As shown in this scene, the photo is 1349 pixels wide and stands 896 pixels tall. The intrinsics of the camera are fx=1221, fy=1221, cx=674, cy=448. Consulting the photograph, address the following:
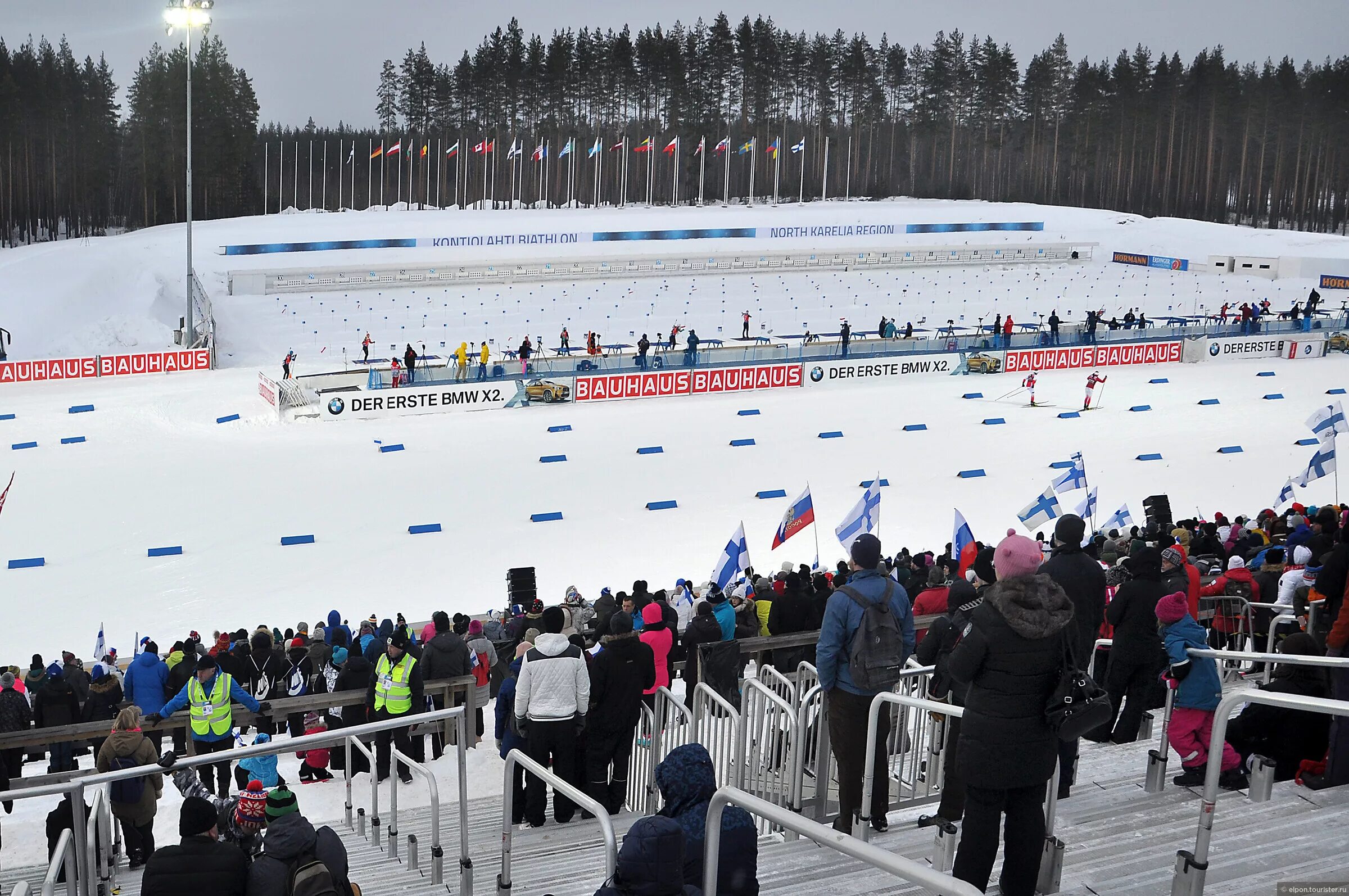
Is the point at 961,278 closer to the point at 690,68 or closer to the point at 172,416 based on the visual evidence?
the point at 172,416

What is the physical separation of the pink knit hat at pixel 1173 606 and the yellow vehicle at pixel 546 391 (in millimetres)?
24086

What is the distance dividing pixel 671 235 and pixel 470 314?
66.5 feet

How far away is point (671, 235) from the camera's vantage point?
198ft

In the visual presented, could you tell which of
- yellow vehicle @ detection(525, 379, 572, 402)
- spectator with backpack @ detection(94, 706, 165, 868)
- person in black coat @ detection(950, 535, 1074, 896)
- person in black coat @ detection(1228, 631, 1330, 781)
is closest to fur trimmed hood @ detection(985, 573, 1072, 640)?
person in black coat @ detection(950, 535, 1074, 896)

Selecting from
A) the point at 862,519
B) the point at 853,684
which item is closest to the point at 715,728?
the point at 853,684

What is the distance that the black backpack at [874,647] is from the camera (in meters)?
5.42

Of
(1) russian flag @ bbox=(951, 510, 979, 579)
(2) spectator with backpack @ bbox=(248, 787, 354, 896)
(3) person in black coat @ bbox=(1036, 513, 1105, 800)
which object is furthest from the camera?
(1) russian flag @ bbox=(951, 510, 979, 579)

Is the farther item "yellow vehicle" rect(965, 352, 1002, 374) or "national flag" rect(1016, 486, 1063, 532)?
"yellow vehicle" rect(965, 352, 1002, 374)

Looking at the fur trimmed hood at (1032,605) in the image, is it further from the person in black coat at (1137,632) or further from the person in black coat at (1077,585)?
the person in black coat at (1137,632)

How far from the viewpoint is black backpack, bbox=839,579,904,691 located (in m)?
5.42

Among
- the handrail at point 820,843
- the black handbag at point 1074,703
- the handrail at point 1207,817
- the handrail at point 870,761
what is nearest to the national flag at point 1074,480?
the handrail at point 870,761

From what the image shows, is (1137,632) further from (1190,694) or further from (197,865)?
(197,865)

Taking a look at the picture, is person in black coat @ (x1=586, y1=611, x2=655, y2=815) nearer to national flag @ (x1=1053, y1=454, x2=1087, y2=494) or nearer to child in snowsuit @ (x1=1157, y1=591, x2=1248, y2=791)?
child in snowsuit @ (x1=1157, y1=591, x2=1248, y2=791)

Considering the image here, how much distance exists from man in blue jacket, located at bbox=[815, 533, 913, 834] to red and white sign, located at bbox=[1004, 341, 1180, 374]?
96.5ft
